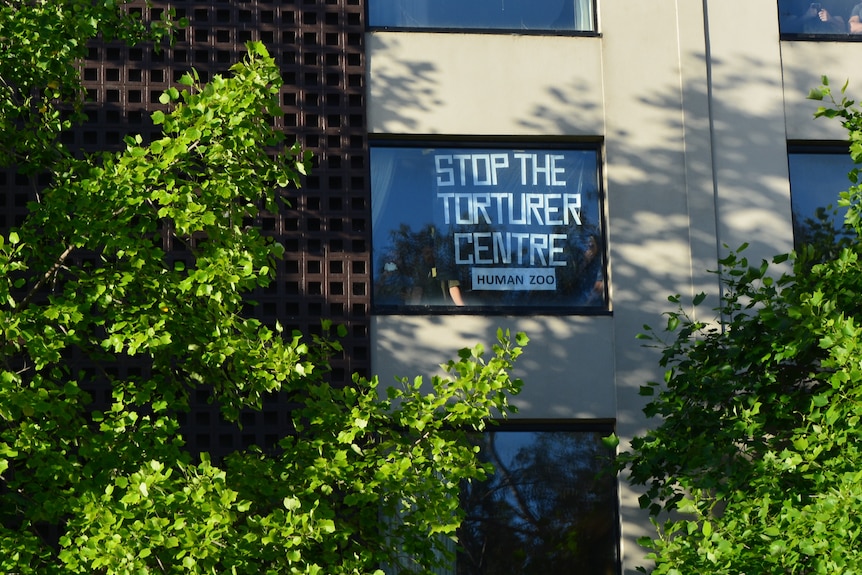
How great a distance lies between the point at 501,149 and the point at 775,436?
406cm

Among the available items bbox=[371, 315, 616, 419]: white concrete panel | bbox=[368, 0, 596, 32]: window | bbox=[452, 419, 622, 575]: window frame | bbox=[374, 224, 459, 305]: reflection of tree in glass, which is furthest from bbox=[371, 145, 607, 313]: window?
bbox=[368, 0, 596, 32]: window

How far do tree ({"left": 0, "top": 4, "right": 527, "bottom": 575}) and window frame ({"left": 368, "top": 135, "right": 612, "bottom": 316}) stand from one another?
3.52 meters

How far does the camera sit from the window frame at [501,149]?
12508 millimetres

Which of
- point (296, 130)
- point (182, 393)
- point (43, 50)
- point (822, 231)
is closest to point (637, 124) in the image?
point (822, 231)

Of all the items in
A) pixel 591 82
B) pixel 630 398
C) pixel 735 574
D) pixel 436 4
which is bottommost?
pixel 735 574

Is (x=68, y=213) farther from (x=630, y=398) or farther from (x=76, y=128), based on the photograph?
(x=630, y=398)

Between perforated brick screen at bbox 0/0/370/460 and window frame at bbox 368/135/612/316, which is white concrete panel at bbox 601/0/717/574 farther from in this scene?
perforated brick screen at bbox 0/0/370/460

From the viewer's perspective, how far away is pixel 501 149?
42.9 ft

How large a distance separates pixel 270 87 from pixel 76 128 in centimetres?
427

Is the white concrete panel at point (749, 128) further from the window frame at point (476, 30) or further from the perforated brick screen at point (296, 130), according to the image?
the perforated brick screen at point (296, 130)

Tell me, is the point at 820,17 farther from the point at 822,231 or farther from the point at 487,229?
the point at 487,229

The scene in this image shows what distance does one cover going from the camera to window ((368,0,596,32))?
519 inches

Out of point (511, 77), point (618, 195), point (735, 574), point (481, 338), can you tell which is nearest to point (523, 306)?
point (481, 338)

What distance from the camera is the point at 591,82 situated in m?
13.1
